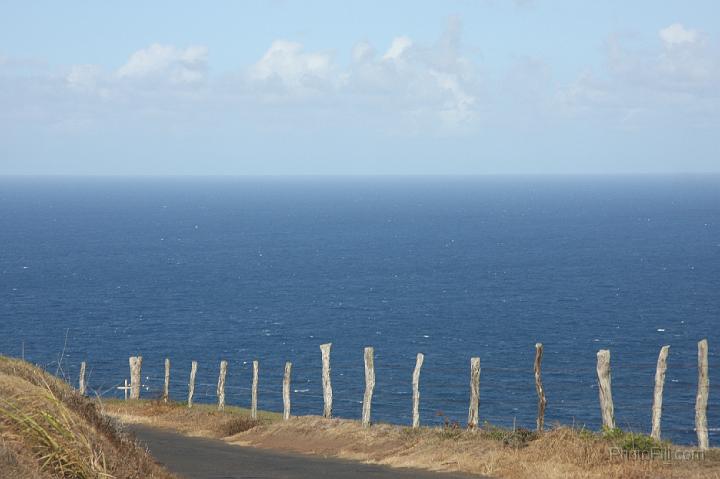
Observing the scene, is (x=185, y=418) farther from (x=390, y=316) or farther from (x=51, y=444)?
(x=390, y=316)

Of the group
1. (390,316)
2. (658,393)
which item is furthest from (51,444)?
(390,316)

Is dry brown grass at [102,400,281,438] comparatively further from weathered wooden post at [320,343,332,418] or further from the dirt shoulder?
weathered wooden post at [320,343,332,418]

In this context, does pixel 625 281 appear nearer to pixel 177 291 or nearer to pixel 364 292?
pixel 364 292

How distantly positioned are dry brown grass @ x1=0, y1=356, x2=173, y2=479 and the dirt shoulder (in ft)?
25.2

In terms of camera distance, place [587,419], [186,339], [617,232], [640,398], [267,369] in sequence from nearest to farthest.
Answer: [587,419] → [640,398] → [267,369] → [186,339] → [617,232]

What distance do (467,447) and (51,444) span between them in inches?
451

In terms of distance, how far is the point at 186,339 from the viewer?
237 feet

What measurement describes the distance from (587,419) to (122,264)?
87.8 m

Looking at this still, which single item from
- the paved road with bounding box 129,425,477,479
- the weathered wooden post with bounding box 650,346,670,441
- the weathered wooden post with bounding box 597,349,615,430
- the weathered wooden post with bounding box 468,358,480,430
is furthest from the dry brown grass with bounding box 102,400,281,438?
the weathered wooden post with bounding box 650,346,670,441

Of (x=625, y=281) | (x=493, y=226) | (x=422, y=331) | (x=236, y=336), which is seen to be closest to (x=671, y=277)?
(x=625, y=281)

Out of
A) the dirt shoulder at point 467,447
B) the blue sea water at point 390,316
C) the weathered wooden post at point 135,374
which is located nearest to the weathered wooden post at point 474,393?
the dirt shoulder at point 467,447

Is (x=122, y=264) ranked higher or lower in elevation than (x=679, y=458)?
lower

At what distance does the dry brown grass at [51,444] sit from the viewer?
12.5 metres

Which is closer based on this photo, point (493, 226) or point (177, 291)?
point (177, 291)
